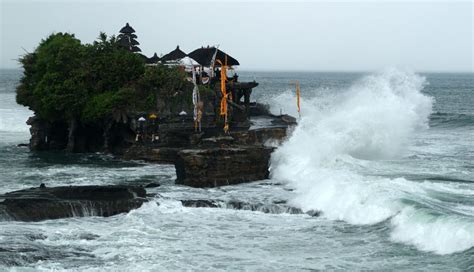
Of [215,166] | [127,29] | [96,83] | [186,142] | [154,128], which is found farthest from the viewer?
[127,29]

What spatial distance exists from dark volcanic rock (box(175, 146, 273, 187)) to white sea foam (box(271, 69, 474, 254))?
215cm

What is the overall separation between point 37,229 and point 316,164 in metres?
16.5

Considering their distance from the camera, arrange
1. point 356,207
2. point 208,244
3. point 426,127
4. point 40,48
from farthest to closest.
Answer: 1. point 426,127
2. point 40,48
3. point 356,207
4. point 208,244

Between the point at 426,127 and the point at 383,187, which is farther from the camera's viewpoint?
the point at 426,127

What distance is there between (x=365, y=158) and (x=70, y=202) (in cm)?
1981

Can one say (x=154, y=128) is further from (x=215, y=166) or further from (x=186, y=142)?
(x=215, y=166)

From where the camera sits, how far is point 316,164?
115 ft

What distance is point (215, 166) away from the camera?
1198 inches

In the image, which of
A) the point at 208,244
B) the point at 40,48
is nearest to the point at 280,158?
the point at 208,244

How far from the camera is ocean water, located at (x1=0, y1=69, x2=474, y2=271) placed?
64.0ft

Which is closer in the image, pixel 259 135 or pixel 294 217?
pixel 294 217

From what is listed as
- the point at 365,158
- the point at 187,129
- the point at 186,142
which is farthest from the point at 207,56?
the point at 365,158

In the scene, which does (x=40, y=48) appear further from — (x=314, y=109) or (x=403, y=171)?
(x=403, y=171)

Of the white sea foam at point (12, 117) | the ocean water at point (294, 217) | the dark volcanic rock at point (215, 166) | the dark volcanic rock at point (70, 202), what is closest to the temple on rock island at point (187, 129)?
the dark volcanic rock at point (215, 166)
